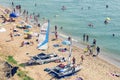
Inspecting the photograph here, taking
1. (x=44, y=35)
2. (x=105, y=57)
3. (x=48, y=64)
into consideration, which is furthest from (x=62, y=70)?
(x=105, y=57)

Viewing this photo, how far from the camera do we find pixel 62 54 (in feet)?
130

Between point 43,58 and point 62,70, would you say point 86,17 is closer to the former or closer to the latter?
point 43,58

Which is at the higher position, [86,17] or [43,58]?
[86,17]

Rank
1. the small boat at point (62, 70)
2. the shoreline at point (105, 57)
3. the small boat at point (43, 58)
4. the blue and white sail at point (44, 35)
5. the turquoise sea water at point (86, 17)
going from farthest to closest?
1. the turquoise sea water at point (86, 17)
2. the shoreline at point (105, 57)
3. the small boat at point (43, 58)
4. the blue and white sail at point (44, 35)
5. the small boat at point (62, 70)

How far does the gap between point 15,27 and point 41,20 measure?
38.4 feet

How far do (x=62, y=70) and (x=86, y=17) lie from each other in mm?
36142

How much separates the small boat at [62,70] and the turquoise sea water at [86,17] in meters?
9.56

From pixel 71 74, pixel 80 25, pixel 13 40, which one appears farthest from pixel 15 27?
pixel 71 74

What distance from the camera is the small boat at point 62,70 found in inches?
1270

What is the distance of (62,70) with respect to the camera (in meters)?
32.5

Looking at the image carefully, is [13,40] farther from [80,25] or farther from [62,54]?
[80,25]

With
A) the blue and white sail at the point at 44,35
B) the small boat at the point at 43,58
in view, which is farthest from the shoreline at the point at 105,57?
the blue and white sail at the point at 44,35

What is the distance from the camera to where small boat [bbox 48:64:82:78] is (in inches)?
1270

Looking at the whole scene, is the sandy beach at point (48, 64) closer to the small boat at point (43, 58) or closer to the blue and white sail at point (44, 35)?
the small boat at point (43, 58)
